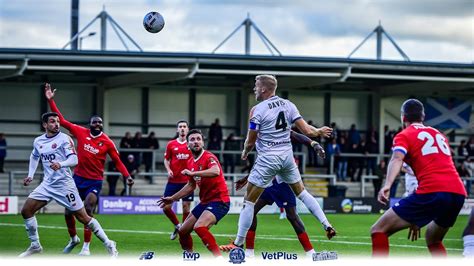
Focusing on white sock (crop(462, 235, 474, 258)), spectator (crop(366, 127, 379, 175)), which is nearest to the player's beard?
white sock (crop(462, 235, 474, 258))

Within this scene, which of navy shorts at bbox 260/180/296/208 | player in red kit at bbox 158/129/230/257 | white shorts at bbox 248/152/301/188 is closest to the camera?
player in red kit at bbox 158/129/230/257

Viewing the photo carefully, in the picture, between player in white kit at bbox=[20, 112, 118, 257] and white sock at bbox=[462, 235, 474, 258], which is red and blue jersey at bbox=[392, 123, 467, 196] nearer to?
white sock at bbox=[462, 235, 474, 258]

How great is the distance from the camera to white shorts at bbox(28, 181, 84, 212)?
15.8m

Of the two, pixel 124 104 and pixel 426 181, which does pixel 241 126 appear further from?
pixel 426 181

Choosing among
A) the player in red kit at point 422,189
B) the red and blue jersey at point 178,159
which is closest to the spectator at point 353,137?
the red and blue jersey at point 178,159

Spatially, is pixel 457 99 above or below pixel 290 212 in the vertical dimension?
above

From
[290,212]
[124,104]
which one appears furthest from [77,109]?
[290,212]

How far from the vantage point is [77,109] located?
39844 mm

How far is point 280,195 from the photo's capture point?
1576 cm

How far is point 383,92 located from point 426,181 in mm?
32645

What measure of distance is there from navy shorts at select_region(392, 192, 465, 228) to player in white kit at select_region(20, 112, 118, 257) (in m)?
5.97

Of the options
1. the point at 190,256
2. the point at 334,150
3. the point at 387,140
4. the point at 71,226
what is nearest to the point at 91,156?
the point at 71,226

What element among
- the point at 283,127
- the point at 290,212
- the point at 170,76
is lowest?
the point at 290,212

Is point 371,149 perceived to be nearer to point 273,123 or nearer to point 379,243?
point 273,123
